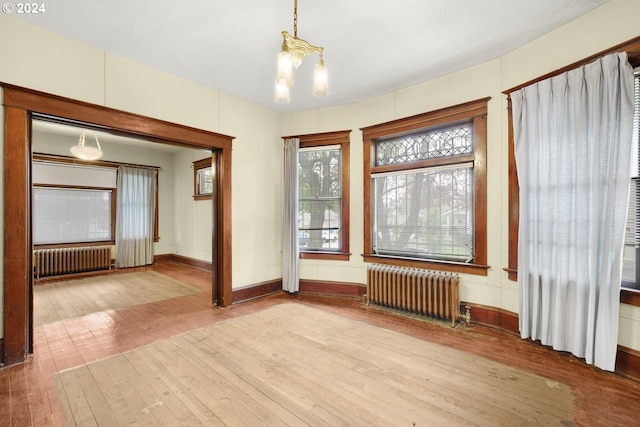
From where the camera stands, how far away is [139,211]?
712 cm

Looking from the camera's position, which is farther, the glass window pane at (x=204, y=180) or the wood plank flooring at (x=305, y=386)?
the glass window pane at (x=204, y=180)

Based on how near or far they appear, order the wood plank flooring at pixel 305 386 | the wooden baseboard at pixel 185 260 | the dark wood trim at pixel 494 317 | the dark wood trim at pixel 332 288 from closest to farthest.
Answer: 1. the wood plank flooring at pixel 305 386
2. the dark wood trim at pixel 494 317
3. the dark wood trim at pixel 332 288
4. the wooden baseboard at pixel 185 260

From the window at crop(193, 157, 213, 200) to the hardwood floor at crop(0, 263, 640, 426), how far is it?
124 inches

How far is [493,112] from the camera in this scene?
10.8 ft

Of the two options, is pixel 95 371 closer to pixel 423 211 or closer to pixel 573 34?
pixel 423 211

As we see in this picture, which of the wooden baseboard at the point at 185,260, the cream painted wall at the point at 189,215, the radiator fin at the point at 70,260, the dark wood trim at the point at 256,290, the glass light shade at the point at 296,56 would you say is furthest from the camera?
the cream painted wall at the point at 189,215

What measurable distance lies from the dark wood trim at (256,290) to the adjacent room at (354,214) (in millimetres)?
38

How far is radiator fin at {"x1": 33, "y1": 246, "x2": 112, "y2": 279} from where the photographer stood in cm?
576

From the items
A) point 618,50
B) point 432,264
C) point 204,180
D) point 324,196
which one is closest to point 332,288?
point 324,196

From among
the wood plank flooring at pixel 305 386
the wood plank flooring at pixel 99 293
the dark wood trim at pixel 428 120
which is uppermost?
the dark wood trim at pixel 428 120

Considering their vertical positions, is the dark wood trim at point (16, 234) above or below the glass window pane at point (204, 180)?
below

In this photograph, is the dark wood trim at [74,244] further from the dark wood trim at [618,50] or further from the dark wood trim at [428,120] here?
the dark wood trim at [618,50]

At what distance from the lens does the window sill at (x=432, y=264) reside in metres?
3.43

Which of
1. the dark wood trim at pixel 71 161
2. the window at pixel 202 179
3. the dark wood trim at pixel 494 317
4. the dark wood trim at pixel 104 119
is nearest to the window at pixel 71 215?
the dark wood trim at pixel 71 161
